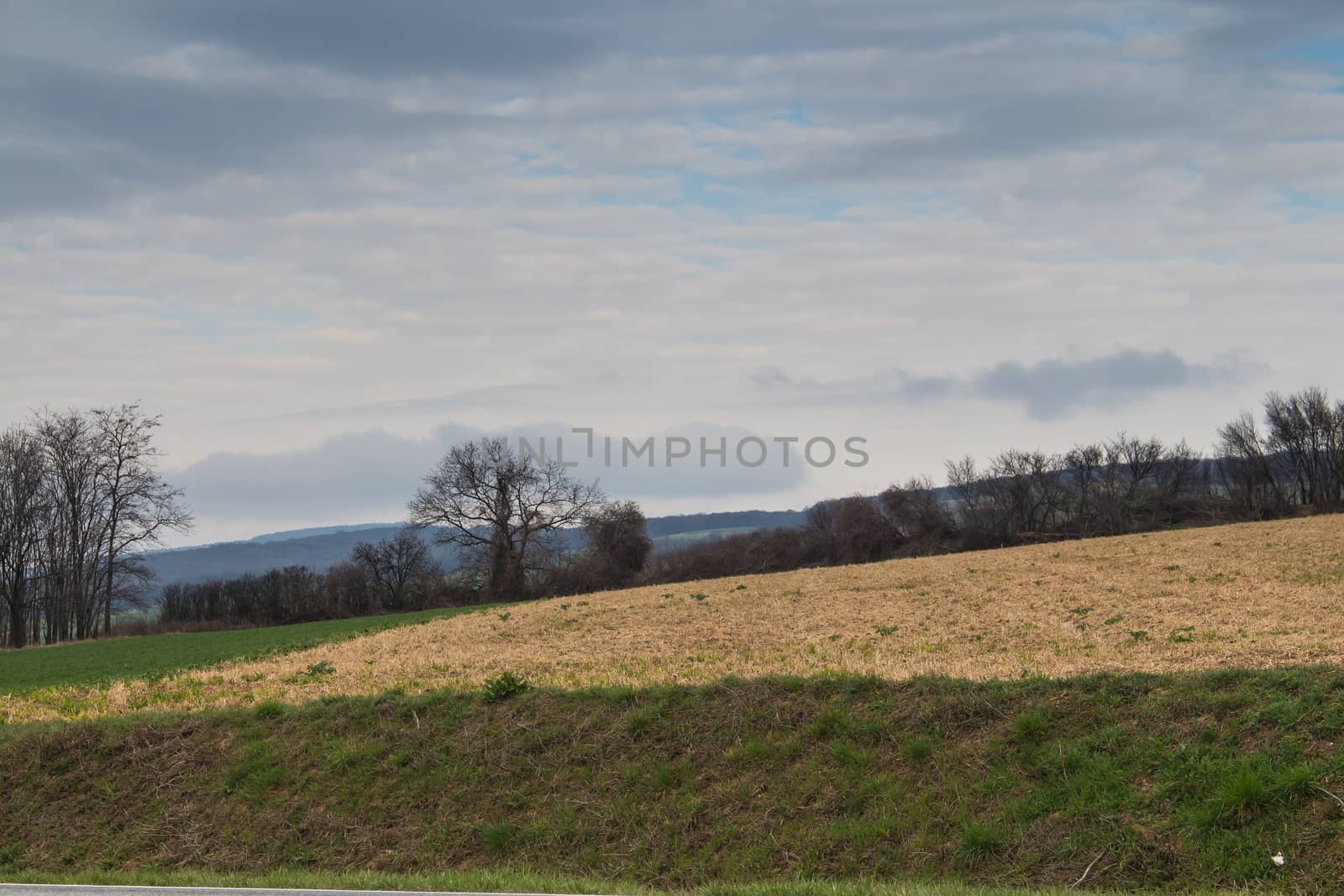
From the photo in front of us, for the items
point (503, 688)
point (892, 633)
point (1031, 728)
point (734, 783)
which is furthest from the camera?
point (892, 633)

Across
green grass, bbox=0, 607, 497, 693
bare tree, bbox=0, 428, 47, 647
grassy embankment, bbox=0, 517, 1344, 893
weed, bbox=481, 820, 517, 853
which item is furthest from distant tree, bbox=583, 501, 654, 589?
weed, bbox=481, 820, 517, 853

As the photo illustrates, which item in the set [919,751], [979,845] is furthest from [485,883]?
[919,751]

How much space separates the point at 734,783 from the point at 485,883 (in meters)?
3.77

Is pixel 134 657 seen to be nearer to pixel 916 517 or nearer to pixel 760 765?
pixel 760 765

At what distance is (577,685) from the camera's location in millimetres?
15891

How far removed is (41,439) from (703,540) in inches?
2006

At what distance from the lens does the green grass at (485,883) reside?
8398mm

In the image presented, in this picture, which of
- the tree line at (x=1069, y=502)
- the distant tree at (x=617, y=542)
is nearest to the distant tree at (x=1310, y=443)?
the tree line at (x=1069, y=502)

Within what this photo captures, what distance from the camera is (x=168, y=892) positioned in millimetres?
8961

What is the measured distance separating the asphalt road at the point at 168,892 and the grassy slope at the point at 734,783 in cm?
288

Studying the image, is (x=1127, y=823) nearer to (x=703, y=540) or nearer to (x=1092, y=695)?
(x=1092, y=695)

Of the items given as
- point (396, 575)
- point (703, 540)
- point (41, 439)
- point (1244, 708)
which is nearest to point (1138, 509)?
point (703, 540)

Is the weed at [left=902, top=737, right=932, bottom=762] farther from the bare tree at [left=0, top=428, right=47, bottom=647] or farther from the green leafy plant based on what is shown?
the bare tree at [left=0, top=428, right=47, bottom=647]

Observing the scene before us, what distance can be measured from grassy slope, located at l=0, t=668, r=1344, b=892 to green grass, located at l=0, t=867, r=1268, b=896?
833 mm
